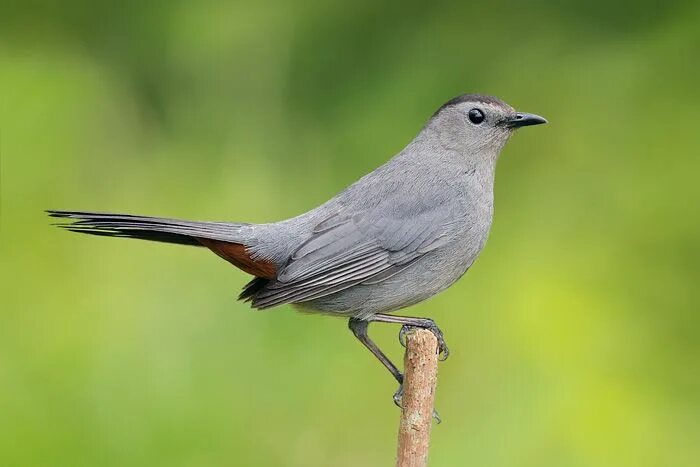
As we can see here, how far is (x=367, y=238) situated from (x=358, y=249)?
0.04 meters

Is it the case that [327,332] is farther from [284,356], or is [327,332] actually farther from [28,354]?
[28,354]

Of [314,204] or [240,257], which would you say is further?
[314,204]

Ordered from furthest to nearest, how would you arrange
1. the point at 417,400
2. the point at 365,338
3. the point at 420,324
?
1. the point at 365,338
2. the point at 420,324
3. the point at 417,400

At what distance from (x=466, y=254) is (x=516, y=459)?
1.10m

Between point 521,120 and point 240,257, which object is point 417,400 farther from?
point 521,120

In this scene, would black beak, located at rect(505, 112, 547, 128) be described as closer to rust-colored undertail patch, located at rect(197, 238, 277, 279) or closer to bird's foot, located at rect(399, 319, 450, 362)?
bird's foot, located at rect(399, 319, 450, 362)

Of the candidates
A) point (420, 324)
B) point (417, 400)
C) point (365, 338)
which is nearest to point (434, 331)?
point (420, 324)

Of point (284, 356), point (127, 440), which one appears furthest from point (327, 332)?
point (127, 440)

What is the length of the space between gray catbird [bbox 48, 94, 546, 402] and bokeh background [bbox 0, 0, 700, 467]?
98cm

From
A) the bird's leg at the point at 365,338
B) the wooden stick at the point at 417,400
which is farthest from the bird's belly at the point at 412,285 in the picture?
the wooden stick at the point at 417,400

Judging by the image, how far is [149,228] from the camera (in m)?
3.00

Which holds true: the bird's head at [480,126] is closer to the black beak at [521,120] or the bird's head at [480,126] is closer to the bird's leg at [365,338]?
the black beak at [521,120]

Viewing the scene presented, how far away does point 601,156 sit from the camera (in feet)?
15.2

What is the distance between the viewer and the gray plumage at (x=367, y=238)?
3043mm
